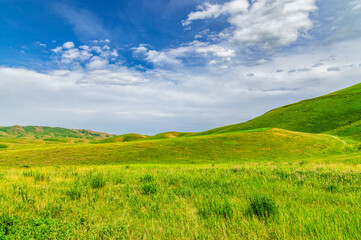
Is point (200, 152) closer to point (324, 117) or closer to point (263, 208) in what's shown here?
point (263, 208)

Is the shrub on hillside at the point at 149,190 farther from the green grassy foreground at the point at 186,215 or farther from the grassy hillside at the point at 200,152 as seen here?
the grassy hillside at the point at 200,152

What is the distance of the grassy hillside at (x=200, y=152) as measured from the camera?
36.4 meters

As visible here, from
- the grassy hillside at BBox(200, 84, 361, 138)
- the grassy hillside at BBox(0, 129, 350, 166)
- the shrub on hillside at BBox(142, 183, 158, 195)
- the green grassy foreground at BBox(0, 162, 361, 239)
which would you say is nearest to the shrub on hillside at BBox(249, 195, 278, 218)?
the green grassy foreground at BBox(0, 162, 361, 239)

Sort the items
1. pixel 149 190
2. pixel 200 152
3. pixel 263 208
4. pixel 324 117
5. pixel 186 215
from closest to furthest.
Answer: pixel 263 208 < pixel 186 215 < pixel 149 190 < pixel 200 152 < pixel 324 117

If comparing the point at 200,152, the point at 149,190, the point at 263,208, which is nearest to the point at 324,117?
the point at 200,152

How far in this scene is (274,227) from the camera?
3.48 m

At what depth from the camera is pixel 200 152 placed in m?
41.1

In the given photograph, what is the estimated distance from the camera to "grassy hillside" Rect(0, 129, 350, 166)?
36.4 m

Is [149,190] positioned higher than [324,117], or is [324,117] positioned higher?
[324,117]

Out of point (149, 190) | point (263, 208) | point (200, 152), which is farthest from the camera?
point (200, 152)

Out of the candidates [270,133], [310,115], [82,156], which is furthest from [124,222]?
[310,115]

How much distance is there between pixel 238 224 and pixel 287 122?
97.1 meters

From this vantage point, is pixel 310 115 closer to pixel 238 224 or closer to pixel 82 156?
pixel 82 156

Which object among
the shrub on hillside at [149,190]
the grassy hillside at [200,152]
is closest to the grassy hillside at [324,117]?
the grassy hillside at [200,152]
